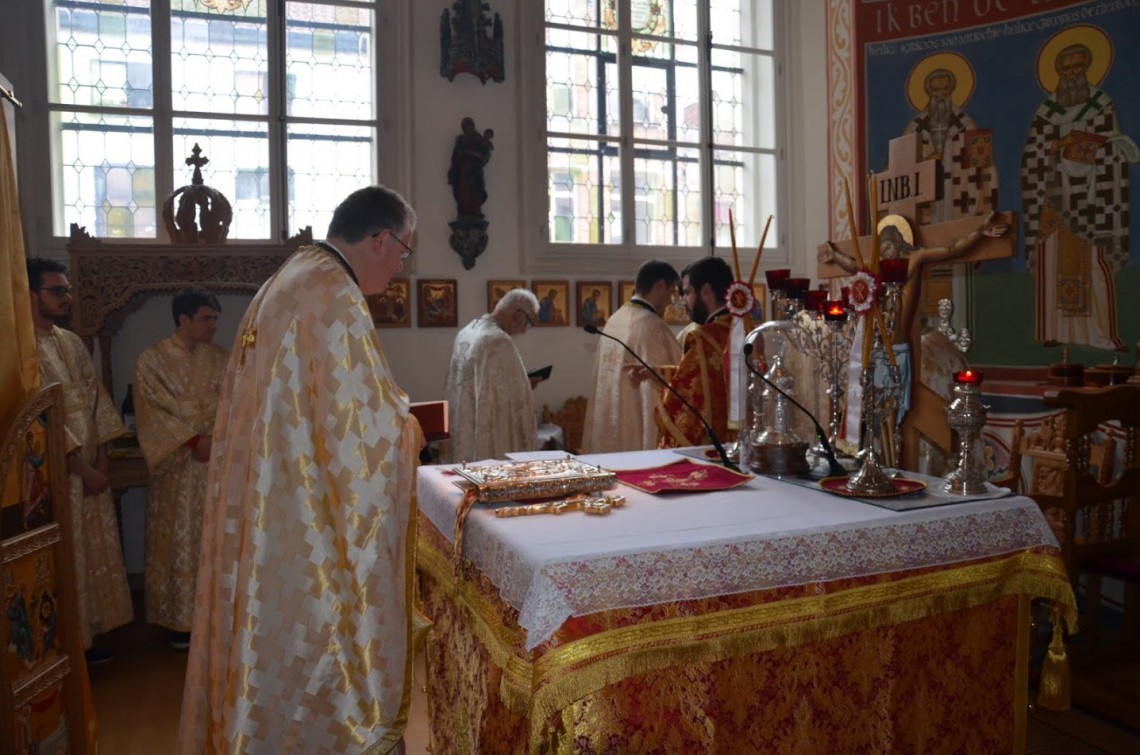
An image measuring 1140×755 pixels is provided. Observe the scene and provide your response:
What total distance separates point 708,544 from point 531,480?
0.61 m

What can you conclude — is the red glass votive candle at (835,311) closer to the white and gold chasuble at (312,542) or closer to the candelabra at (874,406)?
the candelabra at (874,406)

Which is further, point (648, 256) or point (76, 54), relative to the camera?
point (648, 256)

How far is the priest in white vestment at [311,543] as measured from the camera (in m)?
2.42

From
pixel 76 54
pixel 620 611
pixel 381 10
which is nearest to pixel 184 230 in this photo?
pixel 76 54

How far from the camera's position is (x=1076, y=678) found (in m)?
3.75

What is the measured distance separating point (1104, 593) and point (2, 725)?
552 centimetres

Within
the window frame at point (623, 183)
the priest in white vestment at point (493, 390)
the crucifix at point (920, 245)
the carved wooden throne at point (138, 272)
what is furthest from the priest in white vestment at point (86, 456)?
the crucifix at point (920, 245)

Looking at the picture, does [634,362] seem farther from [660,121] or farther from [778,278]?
[660,121]

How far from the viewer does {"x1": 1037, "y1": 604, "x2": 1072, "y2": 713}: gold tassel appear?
252 cm

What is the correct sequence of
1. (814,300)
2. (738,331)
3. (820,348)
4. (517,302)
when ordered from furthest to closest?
(517,302) → (738,331) → (820,348) → (814,300)

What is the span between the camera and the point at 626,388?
5887 mm

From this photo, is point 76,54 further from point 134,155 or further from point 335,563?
point 335,563

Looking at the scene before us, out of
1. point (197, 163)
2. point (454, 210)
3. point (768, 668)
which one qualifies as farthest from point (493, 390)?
point (768, 668)

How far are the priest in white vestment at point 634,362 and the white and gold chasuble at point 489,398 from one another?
1.79 feet
